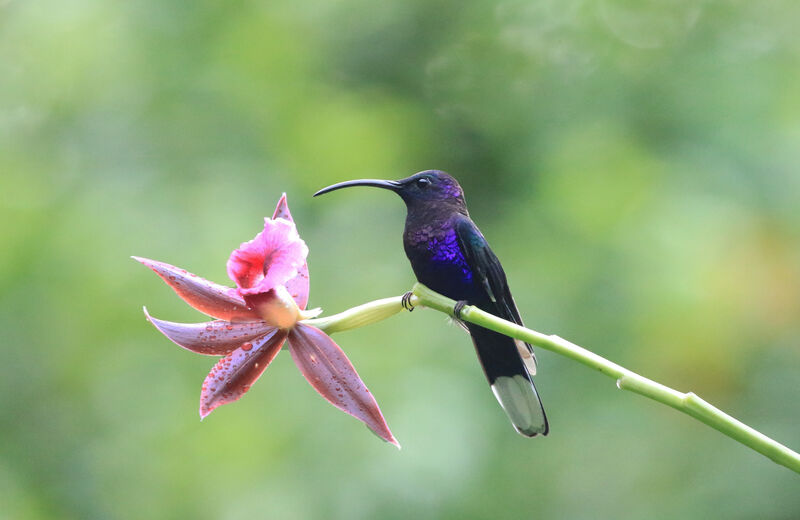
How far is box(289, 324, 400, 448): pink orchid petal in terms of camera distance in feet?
4.53

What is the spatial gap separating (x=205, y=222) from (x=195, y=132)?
51.2 inches

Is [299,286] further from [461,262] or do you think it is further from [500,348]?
[500,348]

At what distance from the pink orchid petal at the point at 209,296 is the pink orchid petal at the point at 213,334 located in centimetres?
2

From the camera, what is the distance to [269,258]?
1.45 meters

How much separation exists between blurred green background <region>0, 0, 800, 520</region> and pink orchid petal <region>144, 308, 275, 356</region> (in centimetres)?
243

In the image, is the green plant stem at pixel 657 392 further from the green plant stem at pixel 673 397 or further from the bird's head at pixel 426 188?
the bird's head at pixel 426 188

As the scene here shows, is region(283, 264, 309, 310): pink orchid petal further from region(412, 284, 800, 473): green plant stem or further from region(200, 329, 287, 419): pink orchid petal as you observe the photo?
region(412, 284, 800, 473): green plant stem

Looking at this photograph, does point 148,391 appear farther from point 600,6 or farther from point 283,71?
point 600,6

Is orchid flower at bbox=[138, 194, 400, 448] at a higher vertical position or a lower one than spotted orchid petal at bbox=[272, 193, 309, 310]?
lower

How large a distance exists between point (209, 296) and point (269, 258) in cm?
12

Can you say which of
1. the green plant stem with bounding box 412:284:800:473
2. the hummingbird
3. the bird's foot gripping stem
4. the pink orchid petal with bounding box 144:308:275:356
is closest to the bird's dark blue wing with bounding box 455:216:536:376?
the hummingbird

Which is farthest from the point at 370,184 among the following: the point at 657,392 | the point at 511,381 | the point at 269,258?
the point at 657,392

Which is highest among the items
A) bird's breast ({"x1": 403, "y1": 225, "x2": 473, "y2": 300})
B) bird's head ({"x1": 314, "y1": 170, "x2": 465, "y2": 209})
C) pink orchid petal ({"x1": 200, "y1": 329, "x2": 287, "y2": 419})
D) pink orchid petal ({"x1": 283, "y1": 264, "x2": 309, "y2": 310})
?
bird's head ({"x1": 314, "y1": 170, "x2": 465, "y2": 209})

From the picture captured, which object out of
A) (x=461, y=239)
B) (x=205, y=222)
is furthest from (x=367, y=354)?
(x=461, y=239)
